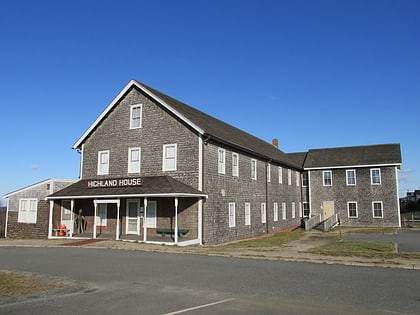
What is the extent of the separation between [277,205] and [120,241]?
16185 mm

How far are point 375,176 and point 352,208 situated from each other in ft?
12.8

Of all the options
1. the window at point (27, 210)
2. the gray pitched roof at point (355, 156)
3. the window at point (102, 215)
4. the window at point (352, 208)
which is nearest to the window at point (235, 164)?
the window at point (102, 215)

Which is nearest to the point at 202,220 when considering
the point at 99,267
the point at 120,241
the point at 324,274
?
the point at 120,241

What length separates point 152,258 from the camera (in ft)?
49.3

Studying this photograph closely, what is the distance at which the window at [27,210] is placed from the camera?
25172mm

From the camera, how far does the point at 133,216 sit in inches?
933

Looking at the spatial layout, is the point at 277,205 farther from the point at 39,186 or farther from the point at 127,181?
the point at 39,186

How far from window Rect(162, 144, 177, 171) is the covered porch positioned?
80 centimetres

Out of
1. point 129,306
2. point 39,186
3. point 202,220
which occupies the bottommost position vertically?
point 129,306

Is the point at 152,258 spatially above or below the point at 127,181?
below

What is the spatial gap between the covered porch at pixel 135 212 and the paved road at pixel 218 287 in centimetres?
624

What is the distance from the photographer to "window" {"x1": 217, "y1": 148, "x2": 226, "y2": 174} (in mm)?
23556

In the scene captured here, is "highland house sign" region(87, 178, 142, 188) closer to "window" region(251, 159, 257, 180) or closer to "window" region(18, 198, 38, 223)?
"window" region(18, 198, 38, 223)

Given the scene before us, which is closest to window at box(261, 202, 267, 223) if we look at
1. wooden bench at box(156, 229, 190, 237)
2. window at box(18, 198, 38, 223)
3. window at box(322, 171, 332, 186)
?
wooden bench at box(156, 229, 190, 237)
